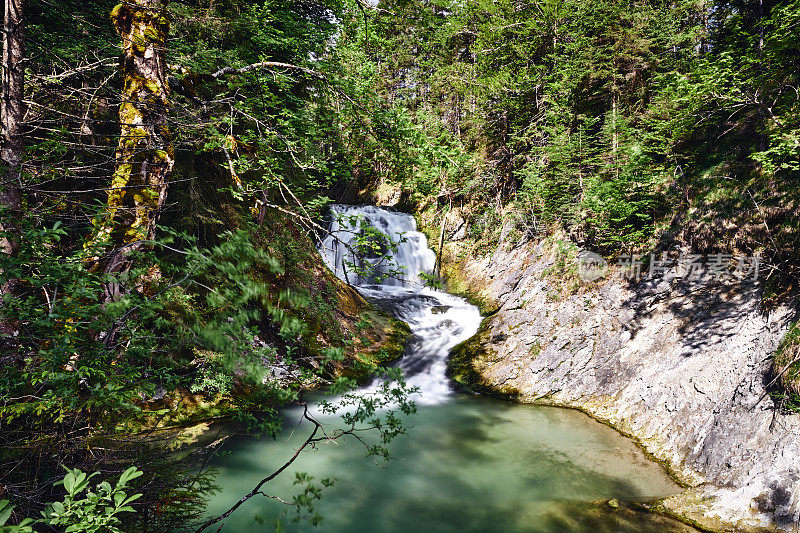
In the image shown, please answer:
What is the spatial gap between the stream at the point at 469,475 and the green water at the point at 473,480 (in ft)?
0.06

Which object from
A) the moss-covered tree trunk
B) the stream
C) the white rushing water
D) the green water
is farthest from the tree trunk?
the white rushing water

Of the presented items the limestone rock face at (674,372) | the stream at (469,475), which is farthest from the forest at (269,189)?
the limestone rock face at (674,372)

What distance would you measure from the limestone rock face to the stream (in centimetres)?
54

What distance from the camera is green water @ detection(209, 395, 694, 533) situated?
5.14 m

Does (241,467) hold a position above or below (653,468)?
below

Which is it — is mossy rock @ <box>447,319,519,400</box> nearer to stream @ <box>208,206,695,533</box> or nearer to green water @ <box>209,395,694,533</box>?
stream @ <box>208,206,695,533</box>

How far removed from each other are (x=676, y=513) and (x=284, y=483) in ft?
18.7

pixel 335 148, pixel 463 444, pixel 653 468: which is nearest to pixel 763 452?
pixel 653 468

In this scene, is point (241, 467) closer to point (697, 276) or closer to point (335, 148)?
point (335, 148)

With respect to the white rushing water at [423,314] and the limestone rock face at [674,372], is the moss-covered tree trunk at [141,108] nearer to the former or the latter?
the white rushing water at [423,314]

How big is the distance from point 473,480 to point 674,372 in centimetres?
451

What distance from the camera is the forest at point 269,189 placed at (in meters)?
2.30

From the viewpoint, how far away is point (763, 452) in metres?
5.16

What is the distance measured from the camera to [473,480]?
243 inches
